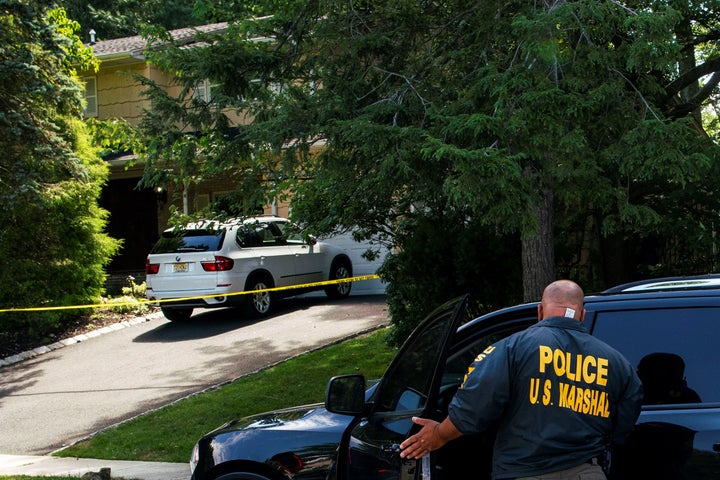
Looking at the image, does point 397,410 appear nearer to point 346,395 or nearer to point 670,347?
point 346,395

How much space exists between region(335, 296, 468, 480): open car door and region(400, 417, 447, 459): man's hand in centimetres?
5

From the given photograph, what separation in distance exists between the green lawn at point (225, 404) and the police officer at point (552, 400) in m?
5.86

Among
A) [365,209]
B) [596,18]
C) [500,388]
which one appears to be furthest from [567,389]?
[365,209]

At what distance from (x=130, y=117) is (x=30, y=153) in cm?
896

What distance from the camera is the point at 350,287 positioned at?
713 inches

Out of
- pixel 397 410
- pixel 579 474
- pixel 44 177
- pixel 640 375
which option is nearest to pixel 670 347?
pixel 640 375

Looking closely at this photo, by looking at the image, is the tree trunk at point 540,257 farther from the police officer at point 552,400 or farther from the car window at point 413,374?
the police officer at point 552,400

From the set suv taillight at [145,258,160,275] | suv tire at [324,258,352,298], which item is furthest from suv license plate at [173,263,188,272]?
suv tire at [324,258,352,298]

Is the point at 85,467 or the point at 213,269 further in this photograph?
the point at 213,269

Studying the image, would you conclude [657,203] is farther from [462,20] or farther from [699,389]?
[699,389]

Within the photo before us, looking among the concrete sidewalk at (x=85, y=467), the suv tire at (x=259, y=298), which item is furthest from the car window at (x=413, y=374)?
the suv tire at (x=259, y=298)

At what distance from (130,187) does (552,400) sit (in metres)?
23.6

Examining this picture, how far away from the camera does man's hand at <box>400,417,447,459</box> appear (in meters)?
3.24

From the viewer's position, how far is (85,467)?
818 cm
